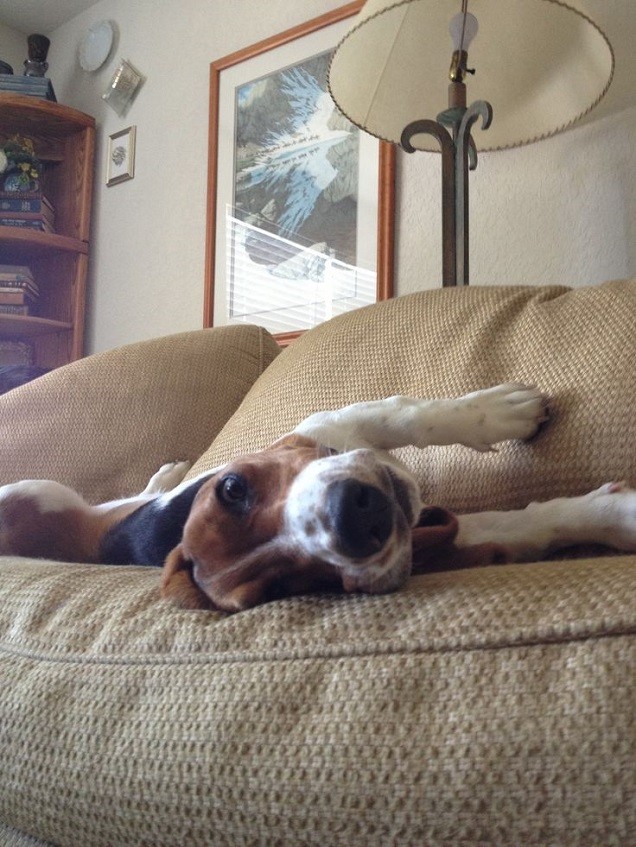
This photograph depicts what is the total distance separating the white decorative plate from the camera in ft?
12.8

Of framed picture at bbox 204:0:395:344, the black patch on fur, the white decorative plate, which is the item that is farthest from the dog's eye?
the white decorative plate

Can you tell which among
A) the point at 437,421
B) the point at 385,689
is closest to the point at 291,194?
the point at 437,421

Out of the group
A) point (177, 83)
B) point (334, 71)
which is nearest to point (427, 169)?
point (334, 71)

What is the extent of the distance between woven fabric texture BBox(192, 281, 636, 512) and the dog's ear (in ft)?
1.43

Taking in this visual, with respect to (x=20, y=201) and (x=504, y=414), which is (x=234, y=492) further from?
(x=20, y=201)

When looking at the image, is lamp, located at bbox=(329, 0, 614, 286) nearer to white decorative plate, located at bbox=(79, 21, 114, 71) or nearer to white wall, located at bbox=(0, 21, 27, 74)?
white decorative plate, located at bbox=(79, 21, 114, 71)

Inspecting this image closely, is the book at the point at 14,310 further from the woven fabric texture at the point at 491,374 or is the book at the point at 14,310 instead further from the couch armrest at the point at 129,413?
the woven fabric texture at the point at 491,374

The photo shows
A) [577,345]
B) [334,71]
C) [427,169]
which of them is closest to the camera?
[577,345]

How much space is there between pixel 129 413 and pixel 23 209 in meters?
2.11

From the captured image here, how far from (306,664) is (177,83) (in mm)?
3523

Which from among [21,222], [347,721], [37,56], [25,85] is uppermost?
[37,56]

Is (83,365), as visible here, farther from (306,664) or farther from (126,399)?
(306,664)

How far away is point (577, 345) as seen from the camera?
1172 millimetres

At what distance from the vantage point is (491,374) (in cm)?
126
